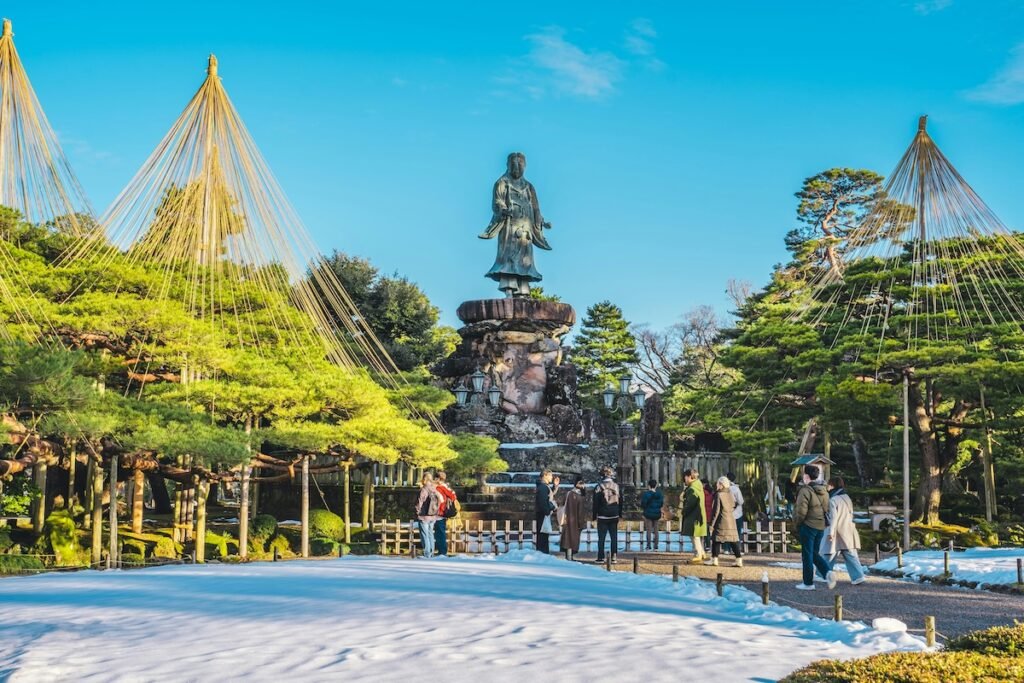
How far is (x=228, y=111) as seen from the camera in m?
19.1

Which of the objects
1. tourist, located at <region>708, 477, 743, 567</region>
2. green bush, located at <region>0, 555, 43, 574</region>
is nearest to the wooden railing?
tourist, located at <region>708, 477, 743, 567</region>

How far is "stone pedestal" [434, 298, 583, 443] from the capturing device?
104ft

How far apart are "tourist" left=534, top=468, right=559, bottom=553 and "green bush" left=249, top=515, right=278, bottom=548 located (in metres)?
6.38

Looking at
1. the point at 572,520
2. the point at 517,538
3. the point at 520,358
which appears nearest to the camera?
the point at 572,520

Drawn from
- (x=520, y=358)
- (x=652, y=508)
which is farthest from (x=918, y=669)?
(x=520, y=358)

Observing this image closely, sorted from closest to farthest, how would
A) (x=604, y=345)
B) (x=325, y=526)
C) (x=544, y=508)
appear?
(x=544, y=508), (x=325, y=526), (x=604, y=345)

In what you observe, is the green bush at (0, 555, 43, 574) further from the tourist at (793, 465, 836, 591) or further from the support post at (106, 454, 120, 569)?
the tourist at (793, 465, 836, 591)

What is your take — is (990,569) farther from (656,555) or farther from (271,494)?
(271,494)

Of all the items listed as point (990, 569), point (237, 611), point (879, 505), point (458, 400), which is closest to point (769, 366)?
point (879, 505)

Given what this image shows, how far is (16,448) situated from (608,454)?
54.6ft

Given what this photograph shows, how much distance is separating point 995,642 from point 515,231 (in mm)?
27926

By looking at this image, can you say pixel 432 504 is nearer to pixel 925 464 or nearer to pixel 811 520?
pixel 811 520

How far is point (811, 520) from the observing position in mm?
13281

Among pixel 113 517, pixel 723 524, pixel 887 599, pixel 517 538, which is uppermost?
pixel 113 517
